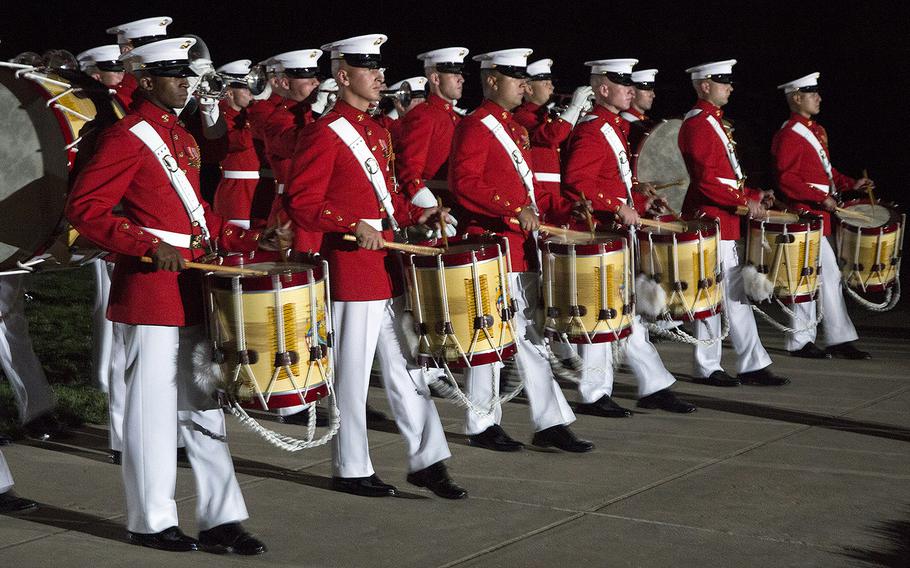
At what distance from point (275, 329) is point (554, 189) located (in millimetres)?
2924

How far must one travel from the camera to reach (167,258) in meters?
4.31

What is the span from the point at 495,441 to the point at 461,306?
118 cm

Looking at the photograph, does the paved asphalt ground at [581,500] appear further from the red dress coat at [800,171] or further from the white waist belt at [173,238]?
the red dress coat at [800,171]

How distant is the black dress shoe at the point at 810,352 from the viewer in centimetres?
843

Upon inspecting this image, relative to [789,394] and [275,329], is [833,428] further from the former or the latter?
→ [275,329]

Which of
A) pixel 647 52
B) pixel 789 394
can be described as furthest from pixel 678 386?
pixel 647 52

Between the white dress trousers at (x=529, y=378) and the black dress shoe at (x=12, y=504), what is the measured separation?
197 cm

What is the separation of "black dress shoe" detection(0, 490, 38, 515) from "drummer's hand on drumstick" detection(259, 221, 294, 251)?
1.36 metres

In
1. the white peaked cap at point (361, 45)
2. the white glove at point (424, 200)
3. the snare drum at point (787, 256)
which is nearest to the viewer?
the white peaked cap at point (361, 45)

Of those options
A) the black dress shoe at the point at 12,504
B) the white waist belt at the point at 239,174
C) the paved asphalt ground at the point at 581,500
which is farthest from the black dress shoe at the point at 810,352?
the black dress shoe at the point at 12,504

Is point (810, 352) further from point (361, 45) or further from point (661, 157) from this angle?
point (361, 45)

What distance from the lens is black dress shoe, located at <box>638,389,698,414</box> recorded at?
686 centimetres

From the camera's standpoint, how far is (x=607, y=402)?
22.5ft

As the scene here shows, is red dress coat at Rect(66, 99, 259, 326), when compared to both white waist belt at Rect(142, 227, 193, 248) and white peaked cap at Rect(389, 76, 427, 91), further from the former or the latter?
white peaked cap at Rect(389, 76, 427, 91)
